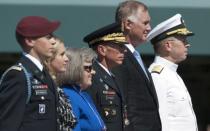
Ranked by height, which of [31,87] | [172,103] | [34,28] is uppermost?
[34,28]

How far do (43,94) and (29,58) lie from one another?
0.71 feet

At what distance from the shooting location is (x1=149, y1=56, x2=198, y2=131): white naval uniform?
19.3 ft

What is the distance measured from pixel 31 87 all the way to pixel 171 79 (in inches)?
61.7

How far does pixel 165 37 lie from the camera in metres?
6.07

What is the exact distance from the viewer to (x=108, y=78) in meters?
5.57

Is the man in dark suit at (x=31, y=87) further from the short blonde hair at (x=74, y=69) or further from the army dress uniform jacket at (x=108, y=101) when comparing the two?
the army dress uniform jacket at (x=108, y=101)

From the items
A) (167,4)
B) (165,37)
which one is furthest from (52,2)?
(165,37)

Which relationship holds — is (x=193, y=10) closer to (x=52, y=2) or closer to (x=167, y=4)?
(x=167, y=4)

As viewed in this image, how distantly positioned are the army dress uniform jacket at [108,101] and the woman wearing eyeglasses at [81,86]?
0.14 meters

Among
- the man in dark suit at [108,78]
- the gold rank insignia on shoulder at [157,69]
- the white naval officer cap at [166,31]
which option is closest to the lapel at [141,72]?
the man in dark suit at [108,78]

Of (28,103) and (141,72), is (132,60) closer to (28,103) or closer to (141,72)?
(141,72)

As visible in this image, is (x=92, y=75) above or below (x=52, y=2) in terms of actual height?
below

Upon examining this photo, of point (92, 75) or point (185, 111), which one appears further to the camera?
point (185, 111)

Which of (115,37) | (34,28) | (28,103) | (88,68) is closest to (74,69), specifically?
(88,68)
